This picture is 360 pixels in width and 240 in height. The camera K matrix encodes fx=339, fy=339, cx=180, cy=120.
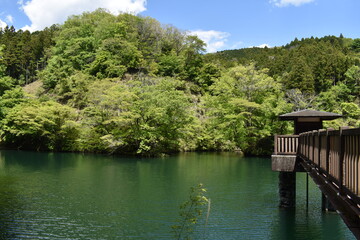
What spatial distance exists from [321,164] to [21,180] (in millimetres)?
17726

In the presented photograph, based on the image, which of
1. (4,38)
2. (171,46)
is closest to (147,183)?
(171,46)

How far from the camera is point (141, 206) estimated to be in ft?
45.5

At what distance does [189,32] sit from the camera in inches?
2283

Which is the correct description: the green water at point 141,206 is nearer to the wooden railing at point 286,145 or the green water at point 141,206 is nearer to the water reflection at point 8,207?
the water reflection at point 8,207

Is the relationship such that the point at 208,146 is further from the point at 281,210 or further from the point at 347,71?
the point at 281,210

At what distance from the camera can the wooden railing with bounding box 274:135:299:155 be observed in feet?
42.1

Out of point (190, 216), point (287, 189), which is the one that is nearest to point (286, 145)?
point (287, 189)

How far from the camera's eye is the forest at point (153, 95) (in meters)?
33.8

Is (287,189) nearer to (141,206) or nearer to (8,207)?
(141,206)

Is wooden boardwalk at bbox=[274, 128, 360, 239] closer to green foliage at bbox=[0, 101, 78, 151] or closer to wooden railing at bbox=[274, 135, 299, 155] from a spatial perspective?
wooden railing at bbox=[274, 135, 299, 155]

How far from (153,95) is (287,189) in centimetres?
2203

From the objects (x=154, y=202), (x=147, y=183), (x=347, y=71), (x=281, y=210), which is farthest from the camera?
(x=347, y=71)

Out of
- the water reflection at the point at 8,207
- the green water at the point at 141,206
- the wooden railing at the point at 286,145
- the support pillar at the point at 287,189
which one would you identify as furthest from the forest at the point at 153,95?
the wooden railing at the point at 286,145

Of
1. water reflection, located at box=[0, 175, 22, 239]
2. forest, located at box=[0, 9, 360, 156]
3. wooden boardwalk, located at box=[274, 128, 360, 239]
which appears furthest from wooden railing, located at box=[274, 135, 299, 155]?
forest, located at box=[0, 9, 360, 156]
